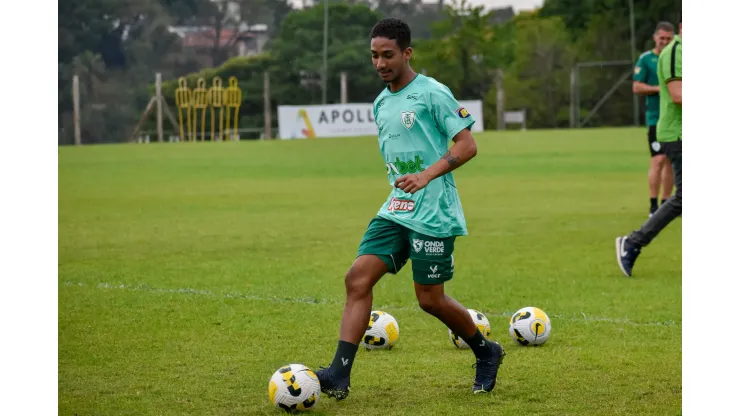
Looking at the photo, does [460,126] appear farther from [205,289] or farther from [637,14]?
[637,14]

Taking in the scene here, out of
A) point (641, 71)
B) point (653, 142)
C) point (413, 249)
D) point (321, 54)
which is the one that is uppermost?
point (321, 54)

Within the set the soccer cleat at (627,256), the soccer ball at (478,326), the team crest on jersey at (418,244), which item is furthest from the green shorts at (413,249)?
the soccer cleat at (627,256)

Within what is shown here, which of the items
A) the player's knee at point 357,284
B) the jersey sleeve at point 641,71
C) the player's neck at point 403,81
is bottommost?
the player's knee at point 357,284

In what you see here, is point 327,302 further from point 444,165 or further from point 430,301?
point 444,165

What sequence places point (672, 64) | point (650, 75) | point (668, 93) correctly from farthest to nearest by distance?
1. point (650, 75)
2. point (668, 93)
3. point (672, 64)

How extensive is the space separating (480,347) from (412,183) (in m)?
1.06

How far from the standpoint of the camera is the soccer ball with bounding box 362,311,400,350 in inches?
292

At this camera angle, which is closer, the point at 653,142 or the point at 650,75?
the point at 653,142

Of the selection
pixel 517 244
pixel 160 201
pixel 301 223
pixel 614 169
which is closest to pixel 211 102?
pixel 614 169

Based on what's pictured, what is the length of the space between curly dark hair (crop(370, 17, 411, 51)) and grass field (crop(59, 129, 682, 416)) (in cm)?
185

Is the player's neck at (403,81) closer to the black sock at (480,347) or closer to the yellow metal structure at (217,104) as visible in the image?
the black sock at (480,347)

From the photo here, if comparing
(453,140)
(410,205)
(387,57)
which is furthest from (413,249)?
(387,57)

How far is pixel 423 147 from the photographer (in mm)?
6133

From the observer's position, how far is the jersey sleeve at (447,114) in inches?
239
